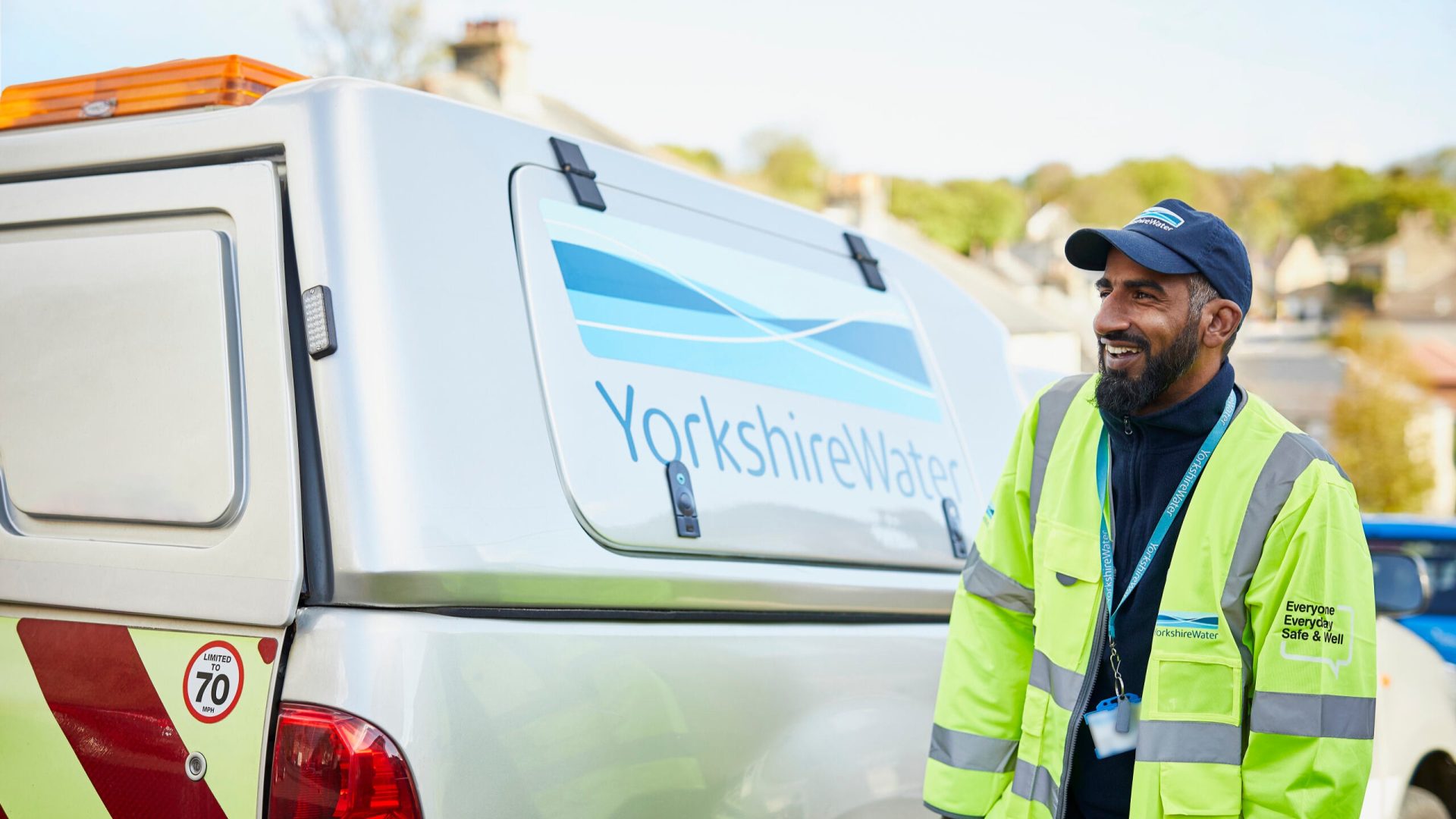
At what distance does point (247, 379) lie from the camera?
2072 mm

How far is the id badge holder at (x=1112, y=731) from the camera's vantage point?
85.3 inches

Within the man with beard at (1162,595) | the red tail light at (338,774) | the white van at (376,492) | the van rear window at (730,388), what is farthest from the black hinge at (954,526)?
the red tail light at (338,774)

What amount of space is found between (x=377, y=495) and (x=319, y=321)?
295 mm

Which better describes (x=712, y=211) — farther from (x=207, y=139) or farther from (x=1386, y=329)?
(x=1386, y=329)

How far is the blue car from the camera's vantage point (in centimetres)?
538

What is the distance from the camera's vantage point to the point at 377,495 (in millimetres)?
1983

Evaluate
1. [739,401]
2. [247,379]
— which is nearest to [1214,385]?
[739,401]

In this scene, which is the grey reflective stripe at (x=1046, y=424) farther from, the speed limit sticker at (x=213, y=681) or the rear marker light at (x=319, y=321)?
the speed limit sticker at (x=213, y=681)

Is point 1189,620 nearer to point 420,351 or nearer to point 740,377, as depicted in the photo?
point 740,377

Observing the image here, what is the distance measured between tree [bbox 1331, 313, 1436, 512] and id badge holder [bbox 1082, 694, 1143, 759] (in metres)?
47.0

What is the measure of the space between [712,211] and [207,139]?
113cm

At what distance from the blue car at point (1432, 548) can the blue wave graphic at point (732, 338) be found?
310cm

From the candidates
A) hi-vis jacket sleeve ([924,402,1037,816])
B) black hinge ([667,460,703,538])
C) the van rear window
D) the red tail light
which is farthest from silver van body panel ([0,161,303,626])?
hi-vis jacket sleeve ([924,402,1037,816])

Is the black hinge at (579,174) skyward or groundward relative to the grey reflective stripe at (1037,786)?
skyward
